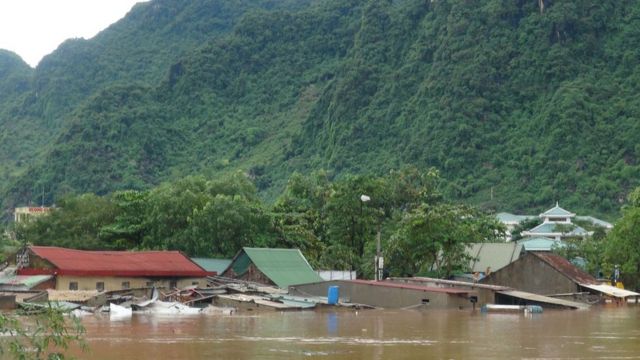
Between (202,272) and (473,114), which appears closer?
(202,272)

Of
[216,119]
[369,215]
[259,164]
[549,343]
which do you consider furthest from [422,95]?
[549,343]

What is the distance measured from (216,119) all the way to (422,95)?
127 feet

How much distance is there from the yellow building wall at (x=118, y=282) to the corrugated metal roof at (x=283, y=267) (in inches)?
110

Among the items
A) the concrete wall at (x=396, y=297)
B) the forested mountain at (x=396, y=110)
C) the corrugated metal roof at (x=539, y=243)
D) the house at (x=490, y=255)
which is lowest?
the concrete wall at (x=396, y=297)

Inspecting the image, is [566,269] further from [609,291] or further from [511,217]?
[511,217]

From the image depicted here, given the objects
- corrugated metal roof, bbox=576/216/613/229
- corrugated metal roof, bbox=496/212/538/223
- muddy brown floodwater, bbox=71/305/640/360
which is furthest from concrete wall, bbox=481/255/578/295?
corrugated metal roof, bbox=496/212/538/223

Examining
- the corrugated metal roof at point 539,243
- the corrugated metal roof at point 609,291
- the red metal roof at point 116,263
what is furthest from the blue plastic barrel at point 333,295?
the corrugated metal roof at point 539,243

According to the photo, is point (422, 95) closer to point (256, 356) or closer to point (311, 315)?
point (311, 315)

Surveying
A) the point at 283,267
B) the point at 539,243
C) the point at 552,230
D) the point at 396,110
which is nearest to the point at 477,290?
the point at 283,267

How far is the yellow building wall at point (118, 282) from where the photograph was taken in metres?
40.5

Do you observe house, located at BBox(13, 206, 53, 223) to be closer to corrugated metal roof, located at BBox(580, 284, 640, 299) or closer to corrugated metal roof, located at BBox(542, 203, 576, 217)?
corrugated metal roof, located at BBox(580, 284, 640, 299)

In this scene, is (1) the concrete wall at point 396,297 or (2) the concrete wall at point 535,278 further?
Result: (2) the concrete wall at point 535,278

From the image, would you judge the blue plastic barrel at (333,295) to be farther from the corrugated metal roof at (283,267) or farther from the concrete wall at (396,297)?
the corrugated metal roof at (283,267)

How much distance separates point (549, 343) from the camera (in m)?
25.2
